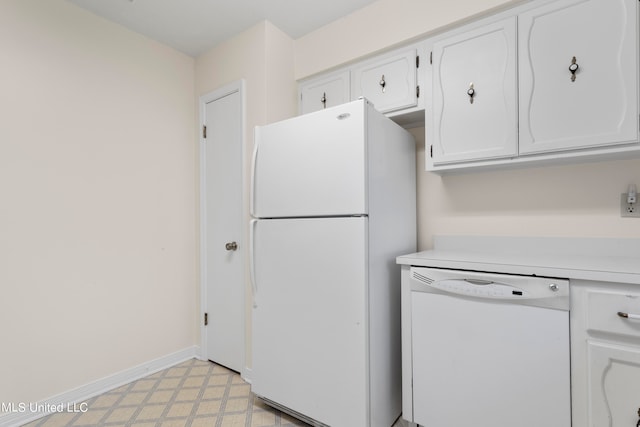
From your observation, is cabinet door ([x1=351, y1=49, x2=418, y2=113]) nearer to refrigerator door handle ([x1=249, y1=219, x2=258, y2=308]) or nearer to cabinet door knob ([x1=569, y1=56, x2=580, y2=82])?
cabinet door knob ([x1=569, y1=56, x2=580, y2=82])

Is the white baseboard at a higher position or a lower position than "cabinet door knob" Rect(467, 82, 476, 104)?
lower

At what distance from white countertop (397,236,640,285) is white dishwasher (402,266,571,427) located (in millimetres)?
43

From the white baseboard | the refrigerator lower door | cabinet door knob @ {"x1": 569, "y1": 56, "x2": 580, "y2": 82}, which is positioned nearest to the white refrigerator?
the refrigerator lower door

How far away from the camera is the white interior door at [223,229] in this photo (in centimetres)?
238

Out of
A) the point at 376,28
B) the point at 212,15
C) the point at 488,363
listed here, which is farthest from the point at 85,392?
Result: the point at 376,28

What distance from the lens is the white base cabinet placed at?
1.10 metres

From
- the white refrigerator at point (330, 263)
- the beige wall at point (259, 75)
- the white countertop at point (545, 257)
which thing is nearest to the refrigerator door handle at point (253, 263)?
the white refrigerator at point (330, 263)

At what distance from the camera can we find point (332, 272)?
1.58 metres

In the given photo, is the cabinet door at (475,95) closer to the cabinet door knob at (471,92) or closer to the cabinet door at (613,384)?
the cabinet door knob at (471,92)

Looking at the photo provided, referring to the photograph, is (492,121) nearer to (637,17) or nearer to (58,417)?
(637,17)

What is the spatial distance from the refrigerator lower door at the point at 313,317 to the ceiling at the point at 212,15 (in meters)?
1.47

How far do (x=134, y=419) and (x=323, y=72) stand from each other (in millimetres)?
2531

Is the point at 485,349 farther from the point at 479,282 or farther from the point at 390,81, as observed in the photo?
the point at 390,81

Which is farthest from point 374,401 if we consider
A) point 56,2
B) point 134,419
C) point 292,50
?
point 56,2
